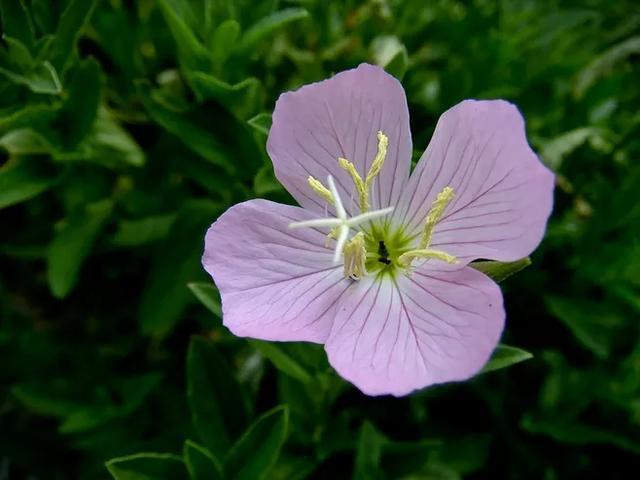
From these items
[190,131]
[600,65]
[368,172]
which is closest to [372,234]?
[368,172]

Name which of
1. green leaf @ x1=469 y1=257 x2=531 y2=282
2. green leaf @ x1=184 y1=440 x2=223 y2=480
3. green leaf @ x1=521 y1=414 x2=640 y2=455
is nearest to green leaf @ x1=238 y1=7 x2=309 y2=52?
green leaf @ x1=469 y1=257 x2=531 y2=282

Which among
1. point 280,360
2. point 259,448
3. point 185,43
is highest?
point 185,43

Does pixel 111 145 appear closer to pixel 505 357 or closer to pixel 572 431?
pixel 505 357

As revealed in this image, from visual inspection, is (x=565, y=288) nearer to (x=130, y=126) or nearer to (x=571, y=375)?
(x=571, y=375)

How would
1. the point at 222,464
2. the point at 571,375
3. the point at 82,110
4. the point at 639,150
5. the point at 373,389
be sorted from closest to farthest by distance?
1. the point at 373,389
2. the point at 222,464
3. the point at 82,110
4. the point at 571,375
5. the point at 639,150

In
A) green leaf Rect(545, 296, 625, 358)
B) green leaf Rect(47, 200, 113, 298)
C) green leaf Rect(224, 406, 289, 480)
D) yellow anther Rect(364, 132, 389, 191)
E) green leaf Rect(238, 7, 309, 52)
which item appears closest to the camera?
yellow anther Rect(364, 132, 389, 191)

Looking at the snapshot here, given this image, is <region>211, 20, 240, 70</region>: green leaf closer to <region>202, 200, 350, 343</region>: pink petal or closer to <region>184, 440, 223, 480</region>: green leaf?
<region>202, 200, 350, 343</region>: pink petal

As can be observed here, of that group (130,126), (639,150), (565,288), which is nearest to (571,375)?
(565,288)
